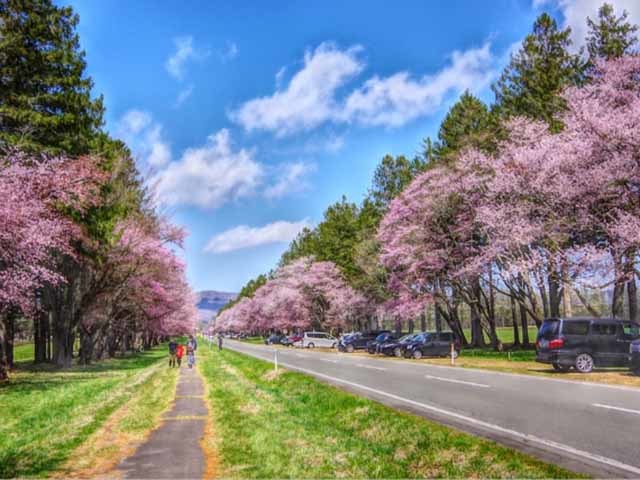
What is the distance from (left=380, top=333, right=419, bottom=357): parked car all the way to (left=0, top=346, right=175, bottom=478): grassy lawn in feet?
55.4

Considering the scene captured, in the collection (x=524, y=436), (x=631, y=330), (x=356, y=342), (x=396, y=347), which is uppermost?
(x=631, y=330)

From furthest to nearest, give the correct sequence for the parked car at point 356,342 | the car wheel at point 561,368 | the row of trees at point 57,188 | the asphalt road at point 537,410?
the parked car at point 356,342, the car wheel at point 561,368, the row of trees at point 57,188, the asphalt road at point 537,410

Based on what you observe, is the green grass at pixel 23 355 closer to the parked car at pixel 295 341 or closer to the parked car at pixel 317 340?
the parked car at pixel 317 340

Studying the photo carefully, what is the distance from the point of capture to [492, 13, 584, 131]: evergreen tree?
108ft

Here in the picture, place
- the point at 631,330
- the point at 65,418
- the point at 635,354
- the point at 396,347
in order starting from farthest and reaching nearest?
the point at 396,347 → the point at 631,330 → the point at 635,354 → the point at 65,418

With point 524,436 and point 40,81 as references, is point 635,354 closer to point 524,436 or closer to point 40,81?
point 524,436

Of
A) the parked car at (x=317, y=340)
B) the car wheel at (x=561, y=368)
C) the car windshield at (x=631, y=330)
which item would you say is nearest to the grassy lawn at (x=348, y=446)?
the car wheel at (x=561, y=368)

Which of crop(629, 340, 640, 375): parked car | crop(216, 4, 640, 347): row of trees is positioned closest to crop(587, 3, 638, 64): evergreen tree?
crop(216, 4, 640, 347): row of trees

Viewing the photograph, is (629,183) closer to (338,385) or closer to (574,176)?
(574,176)

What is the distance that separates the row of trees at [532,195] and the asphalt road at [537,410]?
31.2ft

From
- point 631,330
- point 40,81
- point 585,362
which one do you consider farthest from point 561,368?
point 40,81

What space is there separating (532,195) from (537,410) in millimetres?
18751

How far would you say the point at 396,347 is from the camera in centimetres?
3516

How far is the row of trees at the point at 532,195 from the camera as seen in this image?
2333 centimetres
